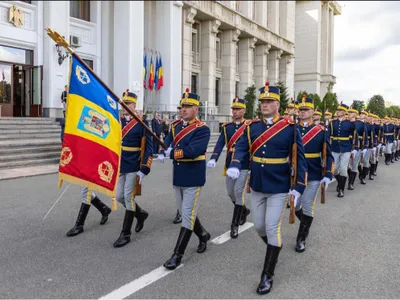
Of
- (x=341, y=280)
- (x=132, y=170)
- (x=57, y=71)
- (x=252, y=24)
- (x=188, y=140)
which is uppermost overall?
(x=252, y=24)

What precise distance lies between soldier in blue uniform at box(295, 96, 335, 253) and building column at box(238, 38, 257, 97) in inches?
1142

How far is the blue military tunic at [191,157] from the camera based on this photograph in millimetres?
4637

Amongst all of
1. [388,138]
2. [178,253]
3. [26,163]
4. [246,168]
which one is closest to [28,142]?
[26,163]

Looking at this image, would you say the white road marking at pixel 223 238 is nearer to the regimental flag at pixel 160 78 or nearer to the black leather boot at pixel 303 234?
the black leather boot at pixel 303 234

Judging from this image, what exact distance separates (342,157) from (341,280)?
19.8 feet

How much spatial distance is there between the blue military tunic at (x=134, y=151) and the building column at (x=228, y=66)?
87.3 ft

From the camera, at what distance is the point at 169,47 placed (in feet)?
78.4

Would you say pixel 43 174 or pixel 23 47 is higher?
pixel 23 47

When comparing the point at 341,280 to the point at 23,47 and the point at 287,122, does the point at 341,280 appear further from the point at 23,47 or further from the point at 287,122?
the point at 23,47

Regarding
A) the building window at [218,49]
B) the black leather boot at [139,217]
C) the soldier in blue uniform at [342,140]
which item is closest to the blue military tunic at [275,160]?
the black leather boot at [139,217]

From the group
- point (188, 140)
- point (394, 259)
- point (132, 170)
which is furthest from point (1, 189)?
point (394, 259)

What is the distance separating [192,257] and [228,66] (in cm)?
2834

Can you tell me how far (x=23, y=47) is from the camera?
1762cm

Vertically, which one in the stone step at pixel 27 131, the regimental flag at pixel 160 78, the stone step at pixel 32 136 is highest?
the regimental flag at pixel 160 78
